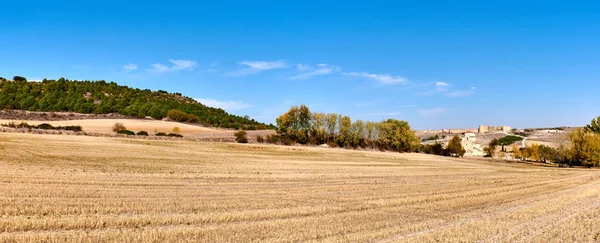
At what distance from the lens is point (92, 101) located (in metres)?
139

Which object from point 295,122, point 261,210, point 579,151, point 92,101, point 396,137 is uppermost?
point 92,101

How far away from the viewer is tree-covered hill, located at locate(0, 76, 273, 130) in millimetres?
126812

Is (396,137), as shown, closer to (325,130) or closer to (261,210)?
(325,130)

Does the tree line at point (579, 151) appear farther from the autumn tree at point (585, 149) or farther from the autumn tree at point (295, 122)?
the autumn tree at point (295, 122)

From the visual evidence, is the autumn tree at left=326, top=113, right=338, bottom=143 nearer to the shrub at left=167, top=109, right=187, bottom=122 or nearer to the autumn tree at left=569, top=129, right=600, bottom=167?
the autumn tree at left=569, top=129, right=600, bottom=167

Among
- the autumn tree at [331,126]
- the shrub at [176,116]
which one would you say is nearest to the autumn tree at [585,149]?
the autumn tree at [331,126]

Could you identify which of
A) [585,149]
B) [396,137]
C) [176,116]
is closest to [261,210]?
[585,149]

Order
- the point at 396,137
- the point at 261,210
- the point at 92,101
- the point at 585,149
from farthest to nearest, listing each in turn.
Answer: the point at 92,101 → the point at 396,137 → the point at 585,149 → the point at 261,210

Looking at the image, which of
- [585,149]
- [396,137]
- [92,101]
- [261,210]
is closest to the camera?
[261,210]

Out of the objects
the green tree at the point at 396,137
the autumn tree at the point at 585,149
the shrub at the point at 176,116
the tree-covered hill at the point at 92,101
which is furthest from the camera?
the shrub at the point at 176,116

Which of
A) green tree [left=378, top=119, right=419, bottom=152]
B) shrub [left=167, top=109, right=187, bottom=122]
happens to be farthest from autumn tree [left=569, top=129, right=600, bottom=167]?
shrub [left=167, top=109, right=187, bottom=122]

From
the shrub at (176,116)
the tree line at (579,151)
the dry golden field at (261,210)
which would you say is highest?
the shrub at (176,116)

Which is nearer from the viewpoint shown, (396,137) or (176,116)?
(396,137)

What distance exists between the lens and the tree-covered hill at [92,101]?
416 feet
